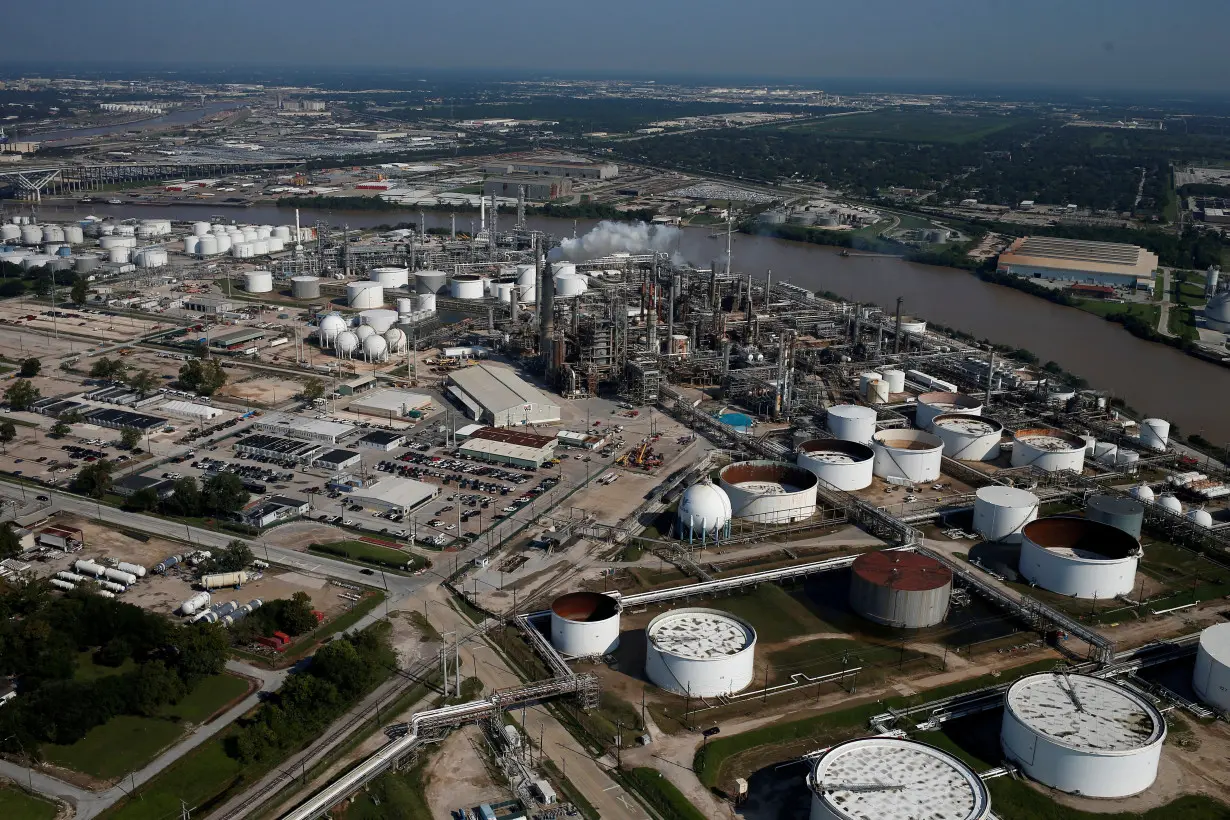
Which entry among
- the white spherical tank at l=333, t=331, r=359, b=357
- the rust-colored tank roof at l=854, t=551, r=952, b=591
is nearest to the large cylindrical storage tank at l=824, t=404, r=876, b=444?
the rust-colored tank roof at l=854, t=551, r=952, b=591

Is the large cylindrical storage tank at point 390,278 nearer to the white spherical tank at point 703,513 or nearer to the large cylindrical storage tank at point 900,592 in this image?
the white spherical tank at point 703,513

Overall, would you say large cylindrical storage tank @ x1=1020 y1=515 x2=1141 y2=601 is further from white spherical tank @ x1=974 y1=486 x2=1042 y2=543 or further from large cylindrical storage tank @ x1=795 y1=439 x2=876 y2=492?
large cylindrical storage tank @ x1=795 y1=439 x2=876 y2=492

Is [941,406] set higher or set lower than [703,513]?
higher

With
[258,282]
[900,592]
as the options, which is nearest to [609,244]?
[258,282]

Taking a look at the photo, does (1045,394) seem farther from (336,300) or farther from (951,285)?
(336,300)

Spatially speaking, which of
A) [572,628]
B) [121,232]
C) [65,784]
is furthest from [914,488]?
[121,232]

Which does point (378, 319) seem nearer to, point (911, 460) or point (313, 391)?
point (313, 391)
